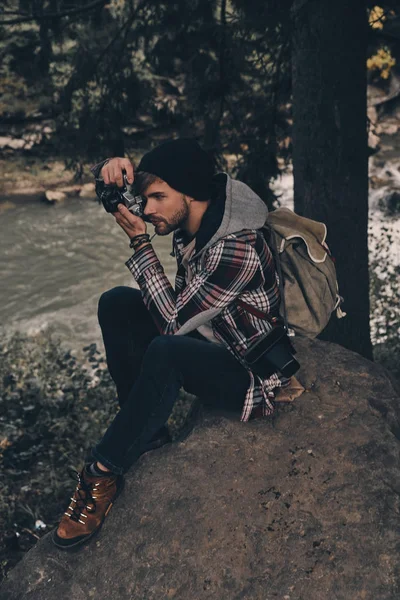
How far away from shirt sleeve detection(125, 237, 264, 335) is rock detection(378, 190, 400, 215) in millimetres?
11229

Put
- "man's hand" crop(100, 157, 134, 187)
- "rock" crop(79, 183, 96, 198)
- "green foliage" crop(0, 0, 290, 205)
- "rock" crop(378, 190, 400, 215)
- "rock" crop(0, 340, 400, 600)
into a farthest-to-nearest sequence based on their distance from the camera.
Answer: "rock" crop(79, 183, 96, 198)
"rock" crop(378, 190, 400, 215)
"green foliage" crop(0, 0, 290, 205)
"man's hand" crop(100, 157, 134, 187)
"rock" crop(0, 340, 400, 600)

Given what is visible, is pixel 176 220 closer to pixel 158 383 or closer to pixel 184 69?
pixel 158 383

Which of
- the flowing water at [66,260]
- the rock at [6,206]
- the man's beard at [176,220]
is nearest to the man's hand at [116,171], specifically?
the man's beard at [176,220]

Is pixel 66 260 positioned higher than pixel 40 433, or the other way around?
pixel 40 433

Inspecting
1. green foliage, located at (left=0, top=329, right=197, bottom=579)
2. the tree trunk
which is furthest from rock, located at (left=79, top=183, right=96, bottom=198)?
the tree trunk

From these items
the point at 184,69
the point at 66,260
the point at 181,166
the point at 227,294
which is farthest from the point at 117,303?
the point at 66,260

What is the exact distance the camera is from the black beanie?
3.20 metres

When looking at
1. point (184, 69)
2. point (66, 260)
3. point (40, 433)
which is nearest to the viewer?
point (40, 433)

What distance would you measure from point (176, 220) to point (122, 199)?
298mm

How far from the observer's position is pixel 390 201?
14867 mm

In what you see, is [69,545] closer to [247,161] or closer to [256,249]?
[256,249]

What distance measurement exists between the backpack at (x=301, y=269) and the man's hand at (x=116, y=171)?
0.78 metres

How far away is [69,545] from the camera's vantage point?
3.08 metres

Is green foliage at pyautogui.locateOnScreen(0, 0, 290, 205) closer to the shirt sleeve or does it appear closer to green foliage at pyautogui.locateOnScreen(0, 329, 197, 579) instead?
green foliage at pyautogui.locateOnScreen(0, 329, 197, 579)
